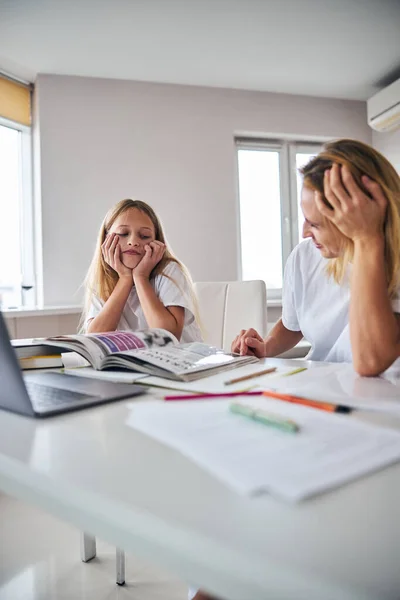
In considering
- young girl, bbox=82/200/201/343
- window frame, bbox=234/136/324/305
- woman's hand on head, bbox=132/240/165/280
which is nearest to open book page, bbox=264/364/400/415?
young girl, bbox=82/200/201/343

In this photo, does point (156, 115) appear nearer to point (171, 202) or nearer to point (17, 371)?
point (171, 202)

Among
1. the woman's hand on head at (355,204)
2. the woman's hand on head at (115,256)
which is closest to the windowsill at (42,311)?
the woman's hand on head at (115,256)

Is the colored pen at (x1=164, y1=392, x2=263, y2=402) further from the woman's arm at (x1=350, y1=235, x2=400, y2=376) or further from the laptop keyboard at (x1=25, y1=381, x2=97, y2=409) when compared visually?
the woman's arm at (x1=350, y1=235, x2=400, y2=376)

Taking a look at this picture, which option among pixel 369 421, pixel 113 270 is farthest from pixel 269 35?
pixel 369 421

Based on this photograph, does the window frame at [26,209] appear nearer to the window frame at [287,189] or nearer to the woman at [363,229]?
the window frame at [287,189]

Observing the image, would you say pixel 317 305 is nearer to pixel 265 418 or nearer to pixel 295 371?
pixel 295 371

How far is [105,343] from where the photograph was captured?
3.22ft

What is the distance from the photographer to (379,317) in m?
0.88

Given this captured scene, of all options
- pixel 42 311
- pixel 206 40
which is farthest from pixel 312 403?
pixel 206 40

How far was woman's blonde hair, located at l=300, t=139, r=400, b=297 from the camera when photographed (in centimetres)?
89

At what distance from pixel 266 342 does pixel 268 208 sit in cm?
261

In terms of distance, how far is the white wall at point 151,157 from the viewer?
3.02 m

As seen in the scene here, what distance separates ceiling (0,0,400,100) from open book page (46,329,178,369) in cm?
202

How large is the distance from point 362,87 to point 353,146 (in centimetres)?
308
